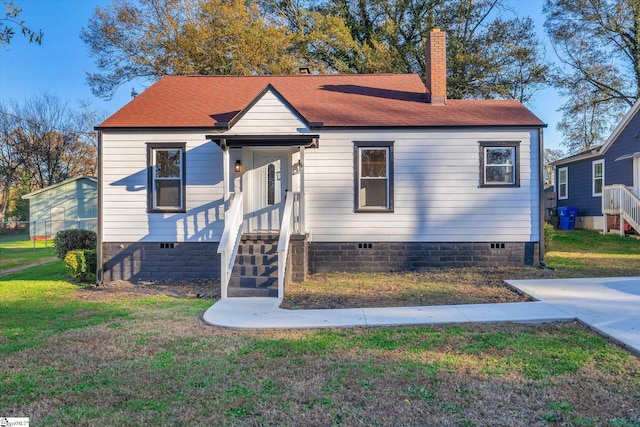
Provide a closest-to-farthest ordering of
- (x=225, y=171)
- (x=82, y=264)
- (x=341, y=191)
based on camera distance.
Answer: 1. (x=225, y=171)
2. (x=82, y=264)
3. (x=341, y=191)

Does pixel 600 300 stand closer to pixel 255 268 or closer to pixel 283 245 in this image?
pixel 283 245

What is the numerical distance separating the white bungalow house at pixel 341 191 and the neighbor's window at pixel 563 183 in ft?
42.2

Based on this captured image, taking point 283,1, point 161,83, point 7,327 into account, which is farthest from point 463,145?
point 283,1

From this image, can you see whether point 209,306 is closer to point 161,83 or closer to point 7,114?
point 161,83

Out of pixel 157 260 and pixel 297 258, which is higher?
pixel 297 258

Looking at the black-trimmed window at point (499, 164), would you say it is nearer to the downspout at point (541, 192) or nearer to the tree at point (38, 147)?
the downspout at point (541, 192)

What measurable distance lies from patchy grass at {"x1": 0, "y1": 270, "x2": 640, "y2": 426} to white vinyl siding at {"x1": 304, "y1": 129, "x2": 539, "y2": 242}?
4.90m

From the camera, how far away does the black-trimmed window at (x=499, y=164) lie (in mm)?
10070

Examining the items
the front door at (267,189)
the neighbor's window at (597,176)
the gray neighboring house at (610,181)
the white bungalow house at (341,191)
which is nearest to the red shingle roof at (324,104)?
the white bungalow house at (341,191)

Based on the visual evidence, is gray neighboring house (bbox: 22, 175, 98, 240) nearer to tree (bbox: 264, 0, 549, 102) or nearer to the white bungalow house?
tree (bbox: 264, 0, 549, 102)

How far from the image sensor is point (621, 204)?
15.1 meters

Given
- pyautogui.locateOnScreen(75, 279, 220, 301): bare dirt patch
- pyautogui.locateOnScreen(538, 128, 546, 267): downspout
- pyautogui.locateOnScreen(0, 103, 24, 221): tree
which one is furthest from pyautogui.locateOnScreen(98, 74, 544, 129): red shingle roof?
pyautogui.locateOnScreen(0, 103, 24, 221): tree

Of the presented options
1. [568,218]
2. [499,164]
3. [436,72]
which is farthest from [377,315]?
[568,218]

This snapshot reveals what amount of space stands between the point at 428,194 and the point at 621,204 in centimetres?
981
